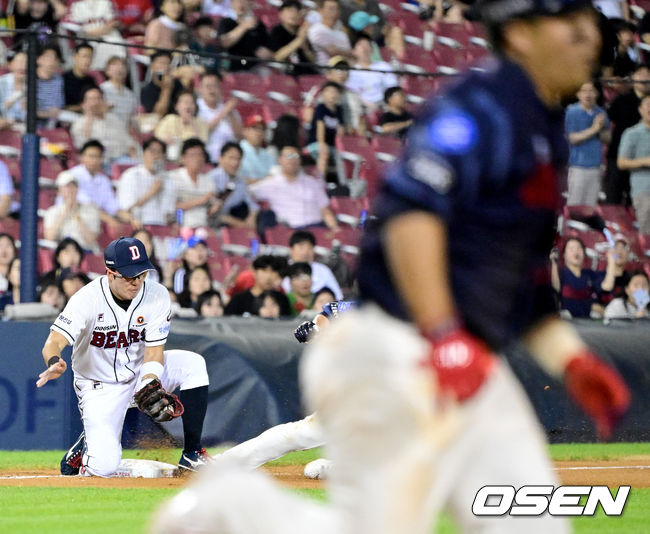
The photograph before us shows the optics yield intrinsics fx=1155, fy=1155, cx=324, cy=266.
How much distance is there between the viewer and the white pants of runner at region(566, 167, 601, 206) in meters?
12.4

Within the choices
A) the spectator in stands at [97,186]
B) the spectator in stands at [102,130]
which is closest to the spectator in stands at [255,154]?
the spectator in stands at [102,130]

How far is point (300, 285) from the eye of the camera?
11531 millimetres

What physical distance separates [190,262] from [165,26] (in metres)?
3.54

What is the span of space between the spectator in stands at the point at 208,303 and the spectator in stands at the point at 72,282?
1.09 meters

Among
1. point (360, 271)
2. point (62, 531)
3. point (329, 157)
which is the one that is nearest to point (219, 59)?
point (329, 157)

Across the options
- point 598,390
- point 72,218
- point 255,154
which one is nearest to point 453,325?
point 598,390

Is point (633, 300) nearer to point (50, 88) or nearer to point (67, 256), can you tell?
point (67, 256)

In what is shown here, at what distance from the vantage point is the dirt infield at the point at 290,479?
7.87m

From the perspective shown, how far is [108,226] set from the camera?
37.9 feet

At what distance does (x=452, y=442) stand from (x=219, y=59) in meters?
9.70

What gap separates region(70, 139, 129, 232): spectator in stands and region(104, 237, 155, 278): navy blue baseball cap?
311 cm

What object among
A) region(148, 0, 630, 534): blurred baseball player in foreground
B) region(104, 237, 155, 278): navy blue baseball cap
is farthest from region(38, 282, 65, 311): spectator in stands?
region(148, 0, 630, 534): blurred baseball player in foreground

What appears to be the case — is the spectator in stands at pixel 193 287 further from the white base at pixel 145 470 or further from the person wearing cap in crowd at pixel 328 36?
the person wearing cap in crowd at pixel 328 36

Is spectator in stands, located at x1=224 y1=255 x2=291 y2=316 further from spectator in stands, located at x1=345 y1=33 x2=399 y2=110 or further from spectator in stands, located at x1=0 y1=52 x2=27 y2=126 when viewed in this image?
spectator in stands, located at x1=0 y1=52 x2=27 y2=126
